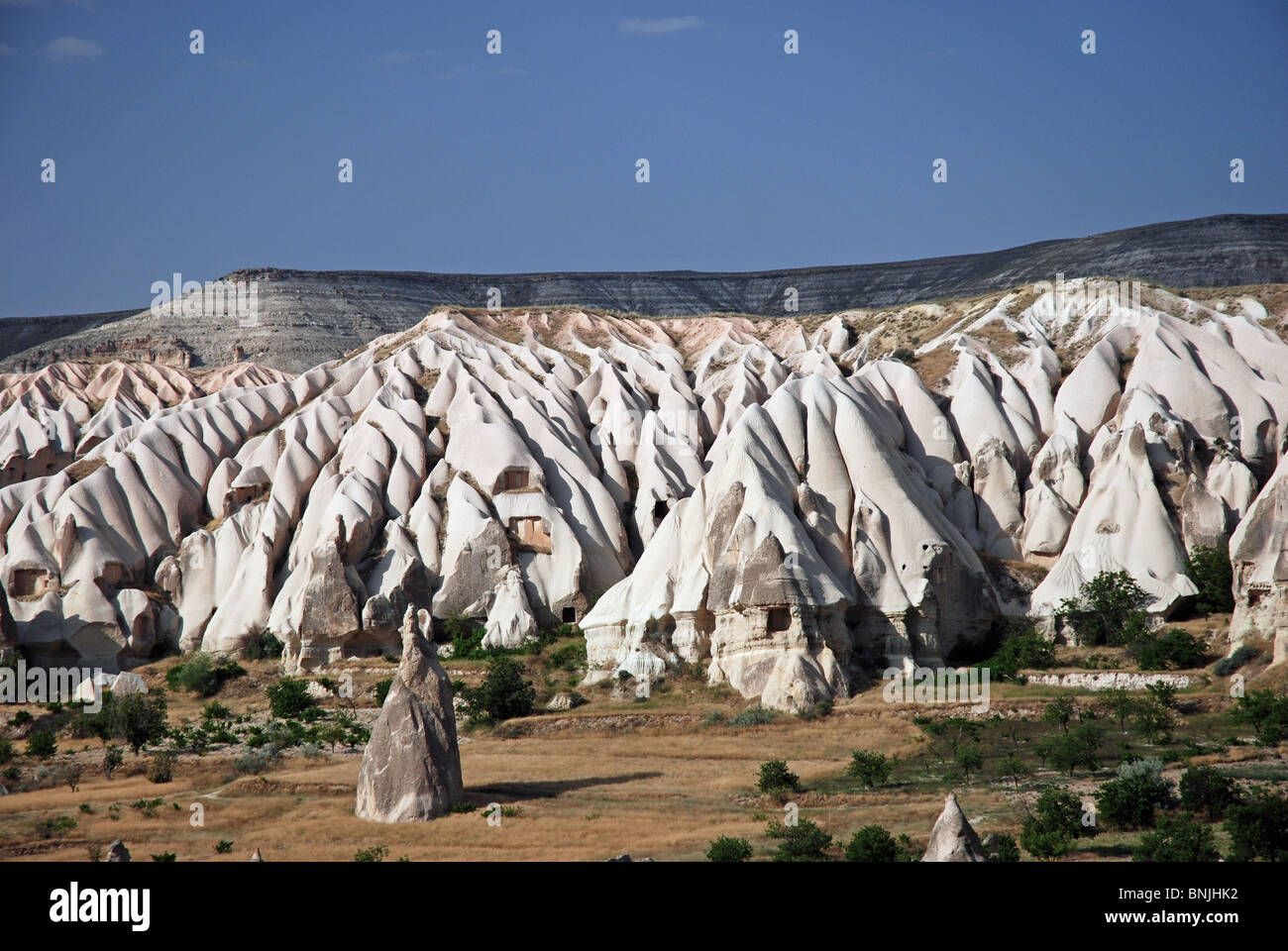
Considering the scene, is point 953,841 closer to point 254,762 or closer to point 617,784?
point 617,784

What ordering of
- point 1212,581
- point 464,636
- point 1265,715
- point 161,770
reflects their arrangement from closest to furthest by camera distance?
point 161,770 < point 1265,715 < point 1212,581 < point 464,636

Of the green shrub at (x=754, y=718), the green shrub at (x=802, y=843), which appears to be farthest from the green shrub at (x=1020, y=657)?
the green shrub at (x=802, y=843)

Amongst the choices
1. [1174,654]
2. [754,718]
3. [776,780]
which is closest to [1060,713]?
[1174,654]

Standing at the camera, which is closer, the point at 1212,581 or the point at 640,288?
the point at 1212,581

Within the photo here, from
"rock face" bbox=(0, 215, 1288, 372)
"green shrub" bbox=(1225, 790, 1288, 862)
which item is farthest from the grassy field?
"rock face" bbox=(0, 215, 1288, 372)

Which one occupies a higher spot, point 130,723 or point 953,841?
point 953,841
